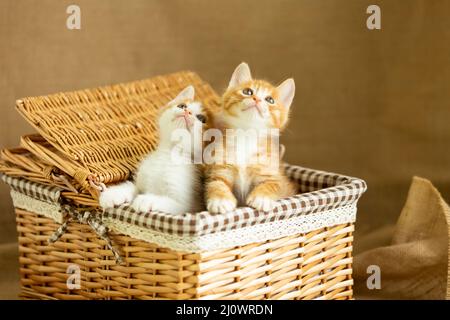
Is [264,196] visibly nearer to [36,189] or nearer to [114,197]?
[114,197]

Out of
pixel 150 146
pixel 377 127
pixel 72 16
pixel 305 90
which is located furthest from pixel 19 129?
pixel 377 127

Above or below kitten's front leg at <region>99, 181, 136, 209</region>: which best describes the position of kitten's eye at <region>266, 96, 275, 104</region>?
above

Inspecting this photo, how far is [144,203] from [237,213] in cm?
25

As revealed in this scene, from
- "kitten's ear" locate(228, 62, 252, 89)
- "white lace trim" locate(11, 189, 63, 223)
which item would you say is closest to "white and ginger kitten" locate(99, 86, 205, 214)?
Answer: "kitten's ear" locate(228, 62, 252, 89)

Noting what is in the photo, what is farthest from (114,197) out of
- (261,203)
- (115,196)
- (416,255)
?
(416,255)

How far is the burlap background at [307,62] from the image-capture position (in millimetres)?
3209

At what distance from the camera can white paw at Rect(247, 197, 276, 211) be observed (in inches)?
78.3

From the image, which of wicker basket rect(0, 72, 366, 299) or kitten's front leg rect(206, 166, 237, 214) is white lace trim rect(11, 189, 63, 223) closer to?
wicker basket rect(0, 72, 366, 299)

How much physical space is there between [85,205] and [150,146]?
1.11 ft

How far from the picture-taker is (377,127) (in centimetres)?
349

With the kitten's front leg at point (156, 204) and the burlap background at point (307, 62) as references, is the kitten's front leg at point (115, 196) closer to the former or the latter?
the kitten's front leg at point (156, 204)

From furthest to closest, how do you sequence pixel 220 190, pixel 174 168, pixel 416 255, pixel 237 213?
pixel 416 255, pixel 174 168, pixel 220 190, pixel 237 213

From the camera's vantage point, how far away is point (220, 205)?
1.96 meters

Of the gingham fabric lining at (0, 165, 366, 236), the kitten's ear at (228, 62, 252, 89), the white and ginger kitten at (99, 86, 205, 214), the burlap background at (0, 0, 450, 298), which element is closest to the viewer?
the gingham fabric lining at (0, 165, 366, 236)
